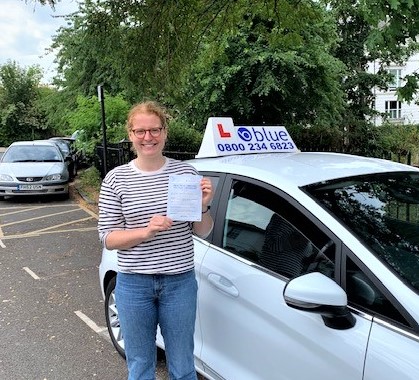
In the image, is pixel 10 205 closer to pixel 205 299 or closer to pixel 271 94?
pixel 271 94

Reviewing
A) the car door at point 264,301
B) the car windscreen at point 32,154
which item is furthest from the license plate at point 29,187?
the car door at point 264,301

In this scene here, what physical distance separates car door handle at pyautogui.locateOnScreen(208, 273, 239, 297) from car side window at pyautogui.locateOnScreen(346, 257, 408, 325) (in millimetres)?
658

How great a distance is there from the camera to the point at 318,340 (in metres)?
2.02

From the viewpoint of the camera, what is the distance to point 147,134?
236 cm

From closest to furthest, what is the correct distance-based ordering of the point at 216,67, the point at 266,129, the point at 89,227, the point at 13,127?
the point at 266,129, the point at 89,227, the point at 216,67, the point at 13,127

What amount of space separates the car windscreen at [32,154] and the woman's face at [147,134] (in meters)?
11.1

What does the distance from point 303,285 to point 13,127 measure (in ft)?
141

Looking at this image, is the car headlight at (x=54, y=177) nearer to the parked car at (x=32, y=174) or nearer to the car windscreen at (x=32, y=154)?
the parked car at (x=32, y=174)

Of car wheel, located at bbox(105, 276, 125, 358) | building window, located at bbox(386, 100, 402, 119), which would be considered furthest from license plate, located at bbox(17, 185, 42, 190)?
building window, located at bbox(386, 100, 402, 119)

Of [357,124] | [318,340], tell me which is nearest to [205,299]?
Answer: [318,340]

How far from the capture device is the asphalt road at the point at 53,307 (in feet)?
12.0

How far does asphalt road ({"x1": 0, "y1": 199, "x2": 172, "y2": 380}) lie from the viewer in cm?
366

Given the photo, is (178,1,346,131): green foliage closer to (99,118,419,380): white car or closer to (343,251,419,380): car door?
(99,118,419,380): white car

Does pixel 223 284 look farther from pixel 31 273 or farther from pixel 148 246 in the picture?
pixel 31 273
